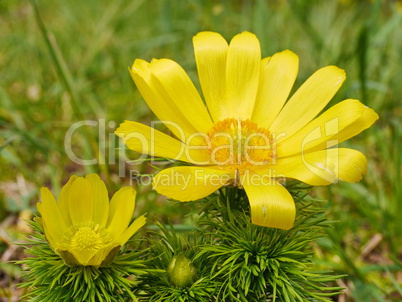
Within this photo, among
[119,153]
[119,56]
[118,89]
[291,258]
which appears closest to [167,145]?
[291,258]

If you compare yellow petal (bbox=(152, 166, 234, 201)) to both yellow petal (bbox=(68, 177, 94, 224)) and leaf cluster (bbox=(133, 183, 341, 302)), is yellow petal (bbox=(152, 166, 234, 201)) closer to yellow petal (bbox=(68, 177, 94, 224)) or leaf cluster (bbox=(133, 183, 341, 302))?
leaf cluster (bbox=(133, 183, 341, 302))

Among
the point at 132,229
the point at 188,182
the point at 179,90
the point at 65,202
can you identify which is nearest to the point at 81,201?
the point at 65,202

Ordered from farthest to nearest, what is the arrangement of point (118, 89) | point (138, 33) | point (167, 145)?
1. point (138, 33)
2. point (118, 89)
3. point (167, 145)

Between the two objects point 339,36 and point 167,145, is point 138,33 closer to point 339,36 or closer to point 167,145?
point 339,36

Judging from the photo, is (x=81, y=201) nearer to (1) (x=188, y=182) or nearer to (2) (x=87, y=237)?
Result: (2) (x=87, y=237)

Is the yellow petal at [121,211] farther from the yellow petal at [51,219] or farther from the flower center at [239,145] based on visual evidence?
the flower center at [239,145]

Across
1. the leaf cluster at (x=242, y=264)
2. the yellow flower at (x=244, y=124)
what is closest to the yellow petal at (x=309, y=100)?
the yellow flower at (x=244, y=124)
